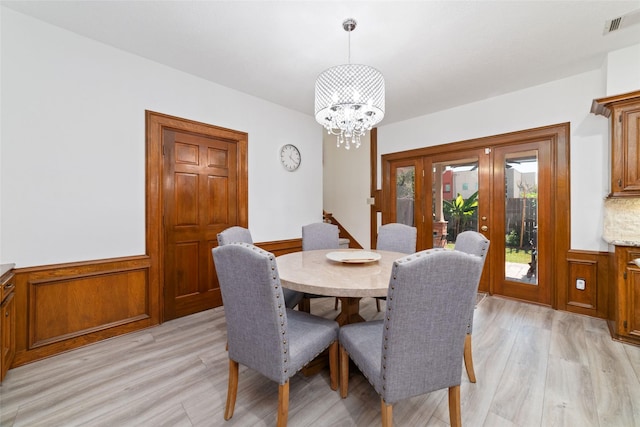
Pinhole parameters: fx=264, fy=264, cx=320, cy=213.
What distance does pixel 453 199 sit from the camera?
394 centimetres

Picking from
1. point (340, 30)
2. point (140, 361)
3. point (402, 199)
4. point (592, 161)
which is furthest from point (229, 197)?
point (592, 161)

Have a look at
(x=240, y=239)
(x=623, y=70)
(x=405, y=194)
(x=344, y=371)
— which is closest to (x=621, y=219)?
(x=623, y=70)

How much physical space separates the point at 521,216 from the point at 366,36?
2.89 metres

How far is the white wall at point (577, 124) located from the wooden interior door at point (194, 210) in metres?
3.47

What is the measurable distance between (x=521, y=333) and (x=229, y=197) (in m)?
3.41

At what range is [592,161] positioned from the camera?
2.83 metres

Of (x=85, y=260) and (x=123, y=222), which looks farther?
(x=123, y=222)

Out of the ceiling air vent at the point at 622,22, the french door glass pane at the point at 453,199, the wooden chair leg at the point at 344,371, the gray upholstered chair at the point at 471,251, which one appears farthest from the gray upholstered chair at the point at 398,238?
the ceiling air vent at the point at 622,22

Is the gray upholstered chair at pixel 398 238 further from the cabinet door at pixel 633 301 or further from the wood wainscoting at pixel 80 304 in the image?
the wood wainscoting at pixel 80 304

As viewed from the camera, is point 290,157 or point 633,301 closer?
point 633,301

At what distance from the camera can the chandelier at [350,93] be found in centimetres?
204

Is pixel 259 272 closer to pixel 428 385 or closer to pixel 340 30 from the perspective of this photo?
pixel 428 385

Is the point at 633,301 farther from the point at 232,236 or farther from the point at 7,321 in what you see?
the point at 7,321

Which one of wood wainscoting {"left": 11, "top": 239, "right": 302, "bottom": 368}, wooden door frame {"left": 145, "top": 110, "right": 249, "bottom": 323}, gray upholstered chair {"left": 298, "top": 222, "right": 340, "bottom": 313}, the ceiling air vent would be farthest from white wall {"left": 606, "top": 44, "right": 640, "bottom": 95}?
wood wainscoting {"left": 11, "top": 239, "right": 302, "bottom": 368}
